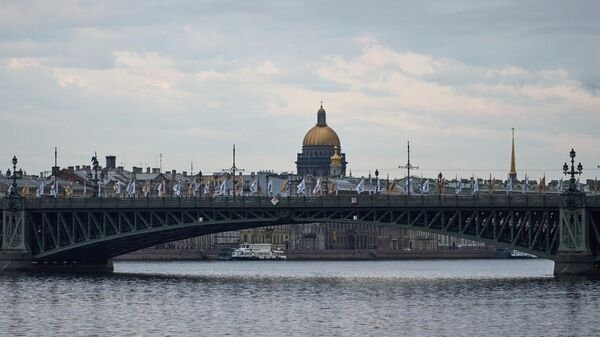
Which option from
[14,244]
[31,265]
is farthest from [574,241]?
[14,244]

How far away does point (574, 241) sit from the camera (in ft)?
375

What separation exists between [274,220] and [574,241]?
2059 centimetres

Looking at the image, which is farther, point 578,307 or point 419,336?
point 578,307

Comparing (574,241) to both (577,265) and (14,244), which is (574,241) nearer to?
(577,265)

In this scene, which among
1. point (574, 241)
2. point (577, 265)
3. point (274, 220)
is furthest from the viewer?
point (274, 220)

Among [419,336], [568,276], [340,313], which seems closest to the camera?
[419,336]

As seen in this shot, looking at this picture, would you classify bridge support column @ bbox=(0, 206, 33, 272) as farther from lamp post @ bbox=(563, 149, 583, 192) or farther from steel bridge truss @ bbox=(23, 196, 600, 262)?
lamp post @ bbox=(563, 149, 583, 192)

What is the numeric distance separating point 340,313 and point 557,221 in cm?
3390

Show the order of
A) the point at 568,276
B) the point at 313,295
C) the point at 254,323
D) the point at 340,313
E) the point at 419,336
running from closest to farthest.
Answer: the point at 419,336
the point at 254,323
the point at 340,313
the point at 313,295
the point at 568,276

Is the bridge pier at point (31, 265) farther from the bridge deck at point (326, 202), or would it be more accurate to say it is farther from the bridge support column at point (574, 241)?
the bridge support column at point (574, 241)

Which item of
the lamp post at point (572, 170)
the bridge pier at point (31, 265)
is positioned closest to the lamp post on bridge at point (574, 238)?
the lamp post at point (572, 170)

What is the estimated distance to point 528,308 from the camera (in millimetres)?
90000

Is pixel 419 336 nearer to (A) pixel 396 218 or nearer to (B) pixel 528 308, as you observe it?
(B) pixel 528 308

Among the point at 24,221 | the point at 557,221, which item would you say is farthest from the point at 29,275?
the point at 557,221
